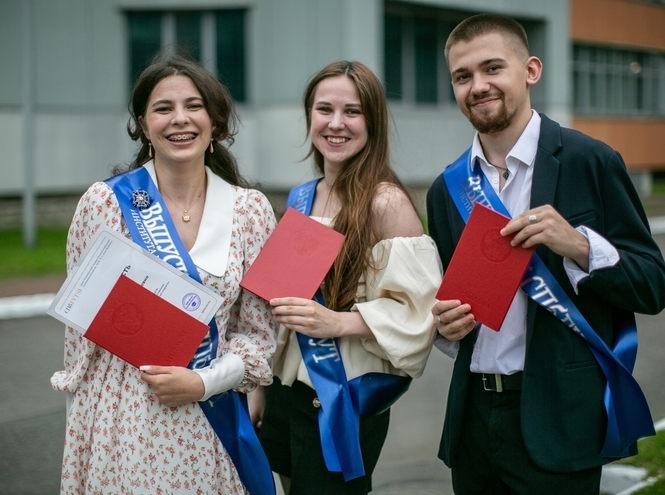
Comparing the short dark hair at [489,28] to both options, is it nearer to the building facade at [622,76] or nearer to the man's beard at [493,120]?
the man's beard at [493,120]

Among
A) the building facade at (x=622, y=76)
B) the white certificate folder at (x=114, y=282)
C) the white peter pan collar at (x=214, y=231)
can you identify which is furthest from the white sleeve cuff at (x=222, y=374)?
the building facade at (x=622, y=76)

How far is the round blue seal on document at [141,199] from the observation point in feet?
8.64

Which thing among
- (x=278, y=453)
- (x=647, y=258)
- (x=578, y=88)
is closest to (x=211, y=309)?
(x=278, y=453)

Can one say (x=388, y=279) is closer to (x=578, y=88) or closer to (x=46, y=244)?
(x=46, y=244)

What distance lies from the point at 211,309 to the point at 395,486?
239 cm

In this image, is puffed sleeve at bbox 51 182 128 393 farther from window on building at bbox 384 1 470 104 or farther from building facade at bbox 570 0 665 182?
building facade at bbox 570 0 665 182

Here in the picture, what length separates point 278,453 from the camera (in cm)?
312

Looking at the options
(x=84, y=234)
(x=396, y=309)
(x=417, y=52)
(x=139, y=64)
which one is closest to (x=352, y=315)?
(x=396, y=309)

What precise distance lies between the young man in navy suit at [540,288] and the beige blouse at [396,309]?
17 centimetres

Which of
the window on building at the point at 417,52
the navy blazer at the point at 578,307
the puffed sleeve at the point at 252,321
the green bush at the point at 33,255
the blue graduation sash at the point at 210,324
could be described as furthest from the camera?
the window on building at the point at 417,52

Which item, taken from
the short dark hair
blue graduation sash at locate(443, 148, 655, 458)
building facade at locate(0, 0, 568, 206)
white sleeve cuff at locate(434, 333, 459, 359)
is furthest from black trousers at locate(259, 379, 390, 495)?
building facade at locate(0, 0, 568, 206)

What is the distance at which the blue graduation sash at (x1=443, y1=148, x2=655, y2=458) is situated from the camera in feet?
8.08

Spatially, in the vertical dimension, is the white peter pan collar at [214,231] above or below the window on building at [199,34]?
below

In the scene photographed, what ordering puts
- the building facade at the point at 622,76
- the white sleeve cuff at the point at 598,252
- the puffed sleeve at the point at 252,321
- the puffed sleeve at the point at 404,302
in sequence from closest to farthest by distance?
the white sleeve cuff at the point at 598,252
the puffed sleeve at the point at 252,321
the puffed sleeve at the point at 404,302
the building facade at the point at 622,76
